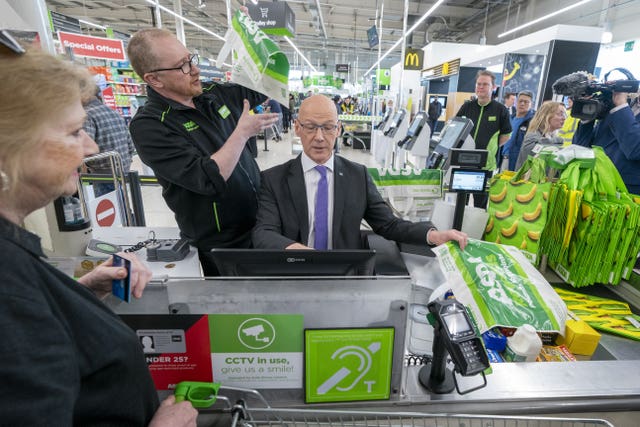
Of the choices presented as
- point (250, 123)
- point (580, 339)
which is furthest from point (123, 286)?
point (580, 339)

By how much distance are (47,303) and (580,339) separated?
1454mm

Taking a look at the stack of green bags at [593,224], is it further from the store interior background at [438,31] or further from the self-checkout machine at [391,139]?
the self-checkout machine at [391,139]

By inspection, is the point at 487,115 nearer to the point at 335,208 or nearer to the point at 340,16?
the point at 335,208

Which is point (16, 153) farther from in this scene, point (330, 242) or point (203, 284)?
point (330, 242)

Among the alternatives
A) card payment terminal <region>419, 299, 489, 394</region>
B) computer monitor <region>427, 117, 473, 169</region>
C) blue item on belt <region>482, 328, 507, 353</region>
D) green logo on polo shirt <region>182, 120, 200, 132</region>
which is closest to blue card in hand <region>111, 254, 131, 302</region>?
card payment terminal <region>419, 299, 489, 394</region>

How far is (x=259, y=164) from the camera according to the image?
28.9 feet

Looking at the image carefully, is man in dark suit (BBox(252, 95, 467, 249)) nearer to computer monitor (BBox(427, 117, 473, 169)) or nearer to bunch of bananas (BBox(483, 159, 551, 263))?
bunch of bananas (BBox(483, 159, 551, 263))

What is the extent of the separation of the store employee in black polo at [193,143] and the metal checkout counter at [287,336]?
802 millimetres

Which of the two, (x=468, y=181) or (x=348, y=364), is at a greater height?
(x=468, y=181)

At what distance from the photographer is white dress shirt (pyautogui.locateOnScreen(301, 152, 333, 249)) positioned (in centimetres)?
180

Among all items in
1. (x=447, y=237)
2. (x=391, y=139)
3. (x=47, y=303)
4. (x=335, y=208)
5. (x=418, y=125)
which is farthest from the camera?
(x=391, y=139)

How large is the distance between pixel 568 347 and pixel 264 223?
1.28 m

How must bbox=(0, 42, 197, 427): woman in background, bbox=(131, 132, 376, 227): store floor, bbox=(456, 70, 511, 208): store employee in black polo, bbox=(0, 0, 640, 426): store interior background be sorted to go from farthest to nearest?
1. bbox=(0, 0, 640, 426): store interior background
2. bbox=(131, 132, 376, 227): store floor
3. bbox=(456, 70, 511, 208): store employee in black polo
4. bbox=(0, 42, 197, 427): woman in background

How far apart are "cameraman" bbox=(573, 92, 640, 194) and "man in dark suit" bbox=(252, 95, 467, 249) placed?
1.96m
